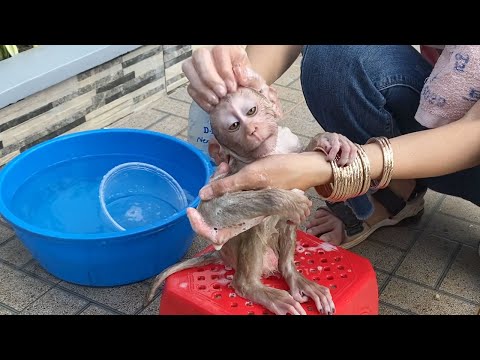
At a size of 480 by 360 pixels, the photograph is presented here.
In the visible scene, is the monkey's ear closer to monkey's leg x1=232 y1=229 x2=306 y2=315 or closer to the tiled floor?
monkey's leg x1=232 y1=229 x2=306 y2=315

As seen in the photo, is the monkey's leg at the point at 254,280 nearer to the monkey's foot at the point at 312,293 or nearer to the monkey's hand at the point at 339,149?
the monkey's foot at the point at 312,293

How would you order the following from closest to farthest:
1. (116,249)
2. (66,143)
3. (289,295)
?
(289,295) < (116,249) < (66,143)

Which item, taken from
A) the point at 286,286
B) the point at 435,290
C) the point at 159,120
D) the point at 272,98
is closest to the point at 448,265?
the point at 435,290

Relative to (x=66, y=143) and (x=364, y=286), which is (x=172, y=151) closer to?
(x=66, y=143)

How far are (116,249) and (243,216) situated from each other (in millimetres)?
770

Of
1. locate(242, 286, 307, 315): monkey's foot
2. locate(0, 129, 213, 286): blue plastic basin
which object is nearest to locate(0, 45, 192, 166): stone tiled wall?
locate(0, 129, 213, 286): blue plastic basin

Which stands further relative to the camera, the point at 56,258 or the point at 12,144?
the point at 12,144

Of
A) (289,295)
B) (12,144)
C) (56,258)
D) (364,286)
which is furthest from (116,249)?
(12,144)

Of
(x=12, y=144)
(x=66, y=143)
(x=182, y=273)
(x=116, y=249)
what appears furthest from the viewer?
(x=12, y=144)

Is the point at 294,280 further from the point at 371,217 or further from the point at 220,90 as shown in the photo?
the point at 371,217

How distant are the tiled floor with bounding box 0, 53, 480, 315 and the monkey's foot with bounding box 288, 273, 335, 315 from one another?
0.57 m

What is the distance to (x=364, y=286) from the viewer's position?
1.97 m

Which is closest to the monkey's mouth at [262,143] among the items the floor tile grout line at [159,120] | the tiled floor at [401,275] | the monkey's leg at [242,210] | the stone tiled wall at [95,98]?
the monkey's leg at [242,210]

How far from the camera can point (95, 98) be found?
3.52 meters
